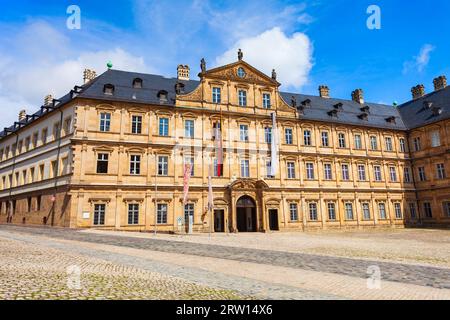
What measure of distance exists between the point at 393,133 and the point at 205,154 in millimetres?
25469

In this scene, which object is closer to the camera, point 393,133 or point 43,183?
point 43,183

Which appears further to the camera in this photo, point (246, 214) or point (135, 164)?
point (246, 214)

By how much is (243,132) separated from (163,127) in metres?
8.36

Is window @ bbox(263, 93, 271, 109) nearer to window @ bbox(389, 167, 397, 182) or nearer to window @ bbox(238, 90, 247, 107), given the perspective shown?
window @ bbox(238, 90, 247, 107)

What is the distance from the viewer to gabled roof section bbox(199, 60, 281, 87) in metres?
34.3

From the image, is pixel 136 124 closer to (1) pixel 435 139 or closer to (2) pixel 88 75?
(2) pixel 88 75

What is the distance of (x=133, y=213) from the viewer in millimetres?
29297

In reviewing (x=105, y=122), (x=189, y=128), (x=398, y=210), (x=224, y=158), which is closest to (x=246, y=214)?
(x=224, y=158)

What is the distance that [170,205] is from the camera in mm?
30562

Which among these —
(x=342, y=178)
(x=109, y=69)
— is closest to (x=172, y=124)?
(x=109, y=69)

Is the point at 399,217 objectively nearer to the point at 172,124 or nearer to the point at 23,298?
the point at 172,124

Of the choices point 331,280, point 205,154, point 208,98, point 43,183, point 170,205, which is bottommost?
point 331,280

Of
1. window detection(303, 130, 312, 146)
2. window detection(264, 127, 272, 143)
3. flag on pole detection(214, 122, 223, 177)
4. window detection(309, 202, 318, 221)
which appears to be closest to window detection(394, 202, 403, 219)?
window detection(309, 202, 318, 221)

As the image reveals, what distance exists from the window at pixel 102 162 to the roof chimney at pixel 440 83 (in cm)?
4345
